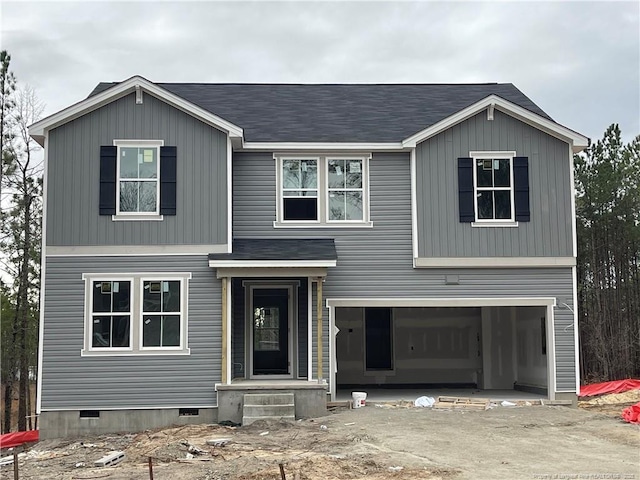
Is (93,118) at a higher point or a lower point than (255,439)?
higher

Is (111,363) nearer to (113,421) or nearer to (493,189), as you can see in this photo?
(113,421)

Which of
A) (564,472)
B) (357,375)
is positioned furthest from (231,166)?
(564,472)

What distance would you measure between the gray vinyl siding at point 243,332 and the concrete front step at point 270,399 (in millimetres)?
1652

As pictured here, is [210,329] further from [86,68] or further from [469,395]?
[86,68]

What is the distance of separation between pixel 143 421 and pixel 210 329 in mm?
2138

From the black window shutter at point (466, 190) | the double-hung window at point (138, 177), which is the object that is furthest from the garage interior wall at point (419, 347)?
the double-hung window at point (138, 177)

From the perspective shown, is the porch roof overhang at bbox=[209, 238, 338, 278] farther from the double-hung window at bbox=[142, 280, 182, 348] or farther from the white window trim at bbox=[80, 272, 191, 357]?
the double-hung window at bbox=[142, 280, 182, 348]

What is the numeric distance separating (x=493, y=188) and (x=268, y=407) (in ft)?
21.0

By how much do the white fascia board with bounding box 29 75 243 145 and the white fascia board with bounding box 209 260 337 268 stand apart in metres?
2.50

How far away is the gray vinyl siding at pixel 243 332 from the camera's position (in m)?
16.1

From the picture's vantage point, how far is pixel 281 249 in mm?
15234

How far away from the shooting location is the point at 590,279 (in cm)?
2484

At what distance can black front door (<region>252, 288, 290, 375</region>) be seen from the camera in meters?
16.4

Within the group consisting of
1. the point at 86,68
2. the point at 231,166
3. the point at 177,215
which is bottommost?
the point at 177,215
